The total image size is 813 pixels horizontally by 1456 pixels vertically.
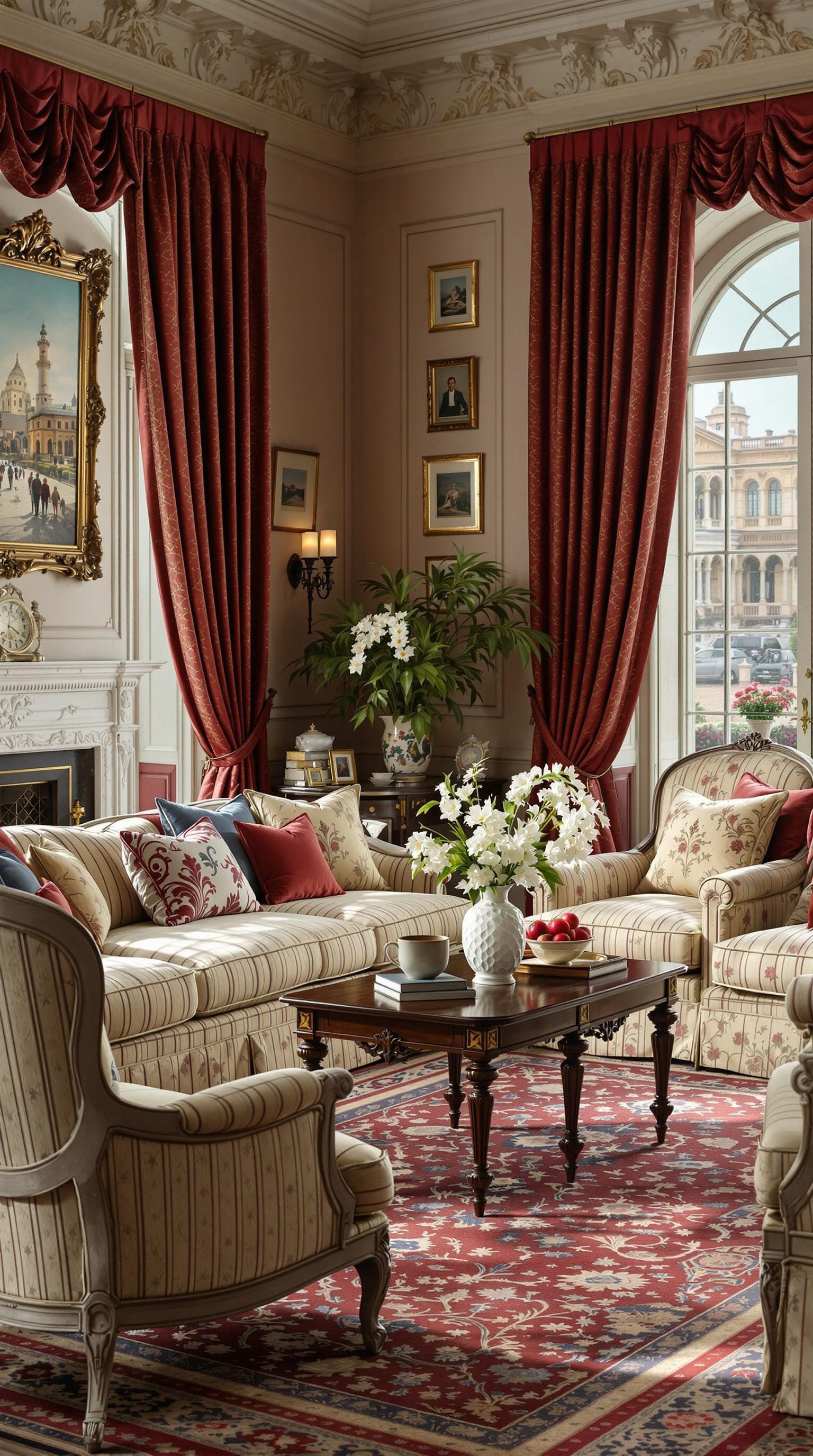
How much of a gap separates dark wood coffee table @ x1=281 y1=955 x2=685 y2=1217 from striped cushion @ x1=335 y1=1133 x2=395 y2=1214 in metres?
0.78

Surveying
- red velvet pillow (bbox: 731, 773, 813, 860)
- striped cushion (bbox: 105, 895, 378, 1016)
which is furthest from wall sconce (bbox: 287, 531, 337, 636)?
red velvet pillow (bbox: 731, 773, 813, 860)

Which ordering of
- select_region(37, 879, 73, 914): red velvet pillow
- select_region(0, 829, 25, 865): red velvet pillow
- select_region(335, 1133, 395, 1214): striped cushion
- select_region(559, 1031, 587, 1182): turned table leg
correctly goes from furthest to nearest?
1. select_region(0, 829, 25, 865): red velvet pillow
2. select_region(559, 1031, 587, 1182): turned table leg
3. select_region(37, 879, 73, 914): red velvet pillow
4. select_region(335, 1133, 395, 1214): striped cushion

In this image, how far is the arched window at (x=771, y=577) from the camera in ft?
22.9

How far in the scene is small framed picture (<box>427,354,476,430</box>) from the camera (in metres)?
7.55

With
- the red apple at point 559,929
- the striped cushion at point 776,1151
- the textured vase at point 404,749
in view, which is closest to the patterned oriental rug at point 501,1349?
the striped cushion at point 776,1151

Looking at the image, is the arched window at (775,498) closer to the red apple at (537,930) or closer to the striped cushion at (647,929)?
the striped cushion at (647,929)

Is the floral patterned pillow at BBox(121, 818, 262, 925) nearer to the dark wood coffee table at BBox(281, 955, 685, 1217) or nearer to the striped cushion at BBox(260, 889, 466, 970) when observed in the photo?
the striped cushion at BBox(260, 889, 466, 970)

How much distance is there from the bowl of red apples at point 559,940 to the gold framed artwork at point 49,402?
104 inches

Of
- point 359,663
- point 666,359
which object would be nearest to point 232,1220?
point 359,663

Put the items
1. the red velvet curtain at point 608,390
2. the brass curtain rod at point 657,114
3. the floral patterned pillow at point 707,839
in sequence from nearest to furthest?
the floral patterned pillow at point 707,839 < the brass curtain rod at point 657,114 < the red velvet curtain at point 608,390

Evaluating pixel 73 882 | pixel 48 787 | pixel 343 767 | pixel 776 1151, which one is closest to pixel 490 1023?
pixel 776 1151

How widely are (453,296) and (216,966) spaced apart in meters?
3.79

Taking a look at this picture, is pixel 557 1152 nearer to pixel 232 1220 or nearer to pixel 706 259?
pixel 232 1220

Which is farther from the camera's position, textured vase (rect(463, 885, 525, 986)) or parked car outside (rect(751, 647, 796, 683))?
parked car outside (rect(751, 647, 796, 683))
